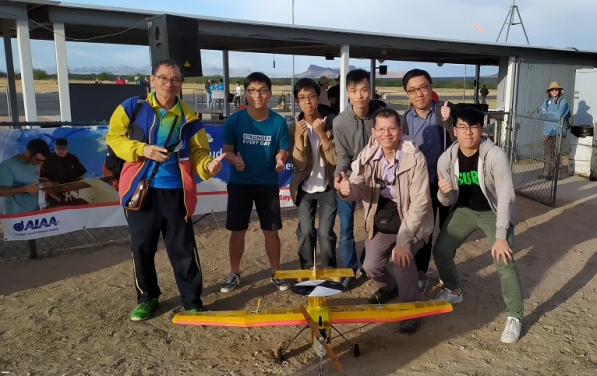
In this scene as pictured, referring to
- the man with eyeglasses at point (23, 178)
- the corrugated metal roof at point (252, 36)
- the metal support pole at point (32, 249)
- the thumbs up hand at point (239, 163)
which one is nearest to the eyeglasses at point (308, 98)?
the thumbs up hand at point (239, 163)

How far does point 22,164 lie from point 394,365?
165 inches

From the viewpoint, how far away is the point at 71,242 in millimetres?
5918

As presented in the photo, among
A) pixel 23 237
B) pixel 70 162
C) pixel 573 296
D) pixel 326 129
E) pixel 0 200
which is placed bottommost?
pixel 573 296

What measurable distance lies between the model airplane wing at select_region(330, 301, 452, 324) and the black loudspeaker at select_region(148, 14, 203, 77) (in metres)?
4.28

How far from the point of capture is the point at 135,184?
143 inches

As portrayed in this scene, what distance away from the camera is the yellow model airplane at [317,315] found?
3.05 metres

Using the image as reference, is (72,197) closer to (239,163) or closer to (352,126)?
(239,163)

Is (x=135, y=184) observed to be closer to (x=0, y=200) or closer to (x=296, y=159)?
(x=296, y=159)

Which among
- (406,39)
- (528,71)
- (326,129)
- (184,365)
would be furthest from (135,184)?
(528,71)

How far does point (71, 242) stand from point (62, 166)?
3.47 feet

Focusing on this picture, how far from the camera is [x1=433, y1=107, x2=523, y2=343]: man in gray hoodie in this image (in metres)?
3.62

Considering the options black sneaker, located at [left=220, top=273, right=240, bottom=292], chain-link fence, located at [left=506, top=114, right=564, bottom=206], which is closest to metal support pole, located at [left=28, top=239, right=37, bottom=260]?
black sneaker, located at [left=220, top=273, right=240, bottom=292]

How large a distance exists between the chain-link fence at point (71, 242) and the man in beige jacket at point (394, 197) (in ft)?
10.2

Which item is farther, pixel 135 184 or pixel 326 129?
pixel 326 129
